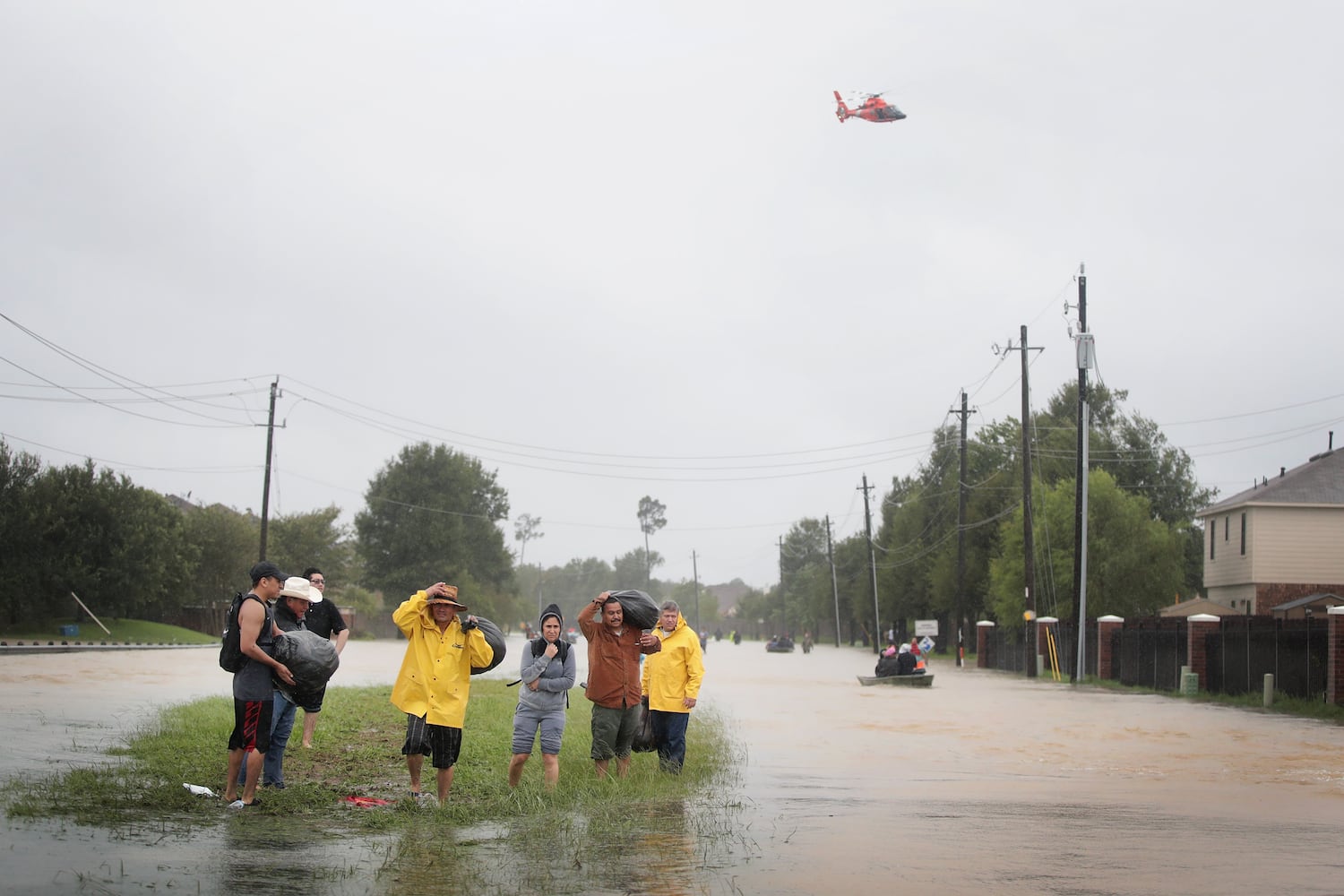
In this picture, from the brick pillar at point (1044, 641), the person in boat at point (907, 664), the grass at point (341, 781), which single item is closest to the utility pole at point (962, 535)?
the brick pillar at point (1044, 641)

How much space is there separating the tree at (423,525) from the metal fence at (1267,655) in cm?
7444

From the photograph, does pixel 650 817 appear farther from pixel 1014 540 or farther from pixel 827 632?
pixel 827 632

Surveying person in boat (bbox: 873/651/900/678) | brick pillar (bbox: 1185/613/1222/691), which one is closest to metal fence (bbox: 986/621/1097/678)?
person in boat (bbox: 873/651/900/678)

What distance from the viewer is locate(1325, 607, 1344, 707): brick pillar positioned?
25422 millimetres

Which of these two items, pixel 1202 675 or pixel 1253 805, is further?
pixel 1202 675

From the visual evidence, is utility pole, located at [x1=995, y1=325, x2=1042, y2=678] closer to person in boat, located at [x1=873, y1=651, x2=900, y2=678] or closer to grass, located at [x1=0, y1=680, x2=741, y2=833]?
person in boat, located at [x1=873, y1=651, x2=900, y2=678]

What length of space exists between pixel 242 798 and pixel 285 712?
1.70 meters

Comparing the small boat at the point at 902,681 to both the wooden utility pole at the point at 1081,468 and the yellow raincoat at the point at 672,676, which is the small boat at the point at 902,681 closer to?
the wooden utility pole at the point at 1081,468

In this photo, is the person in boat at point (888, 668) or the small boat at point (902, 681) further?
the person in boat at point (888, 668)

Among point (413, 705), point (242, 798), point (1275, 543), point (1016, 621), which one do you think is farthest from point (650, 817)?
point (1016, 621)

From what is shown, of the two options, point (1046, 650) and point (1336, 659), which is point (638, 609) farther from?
point (1046, 650)

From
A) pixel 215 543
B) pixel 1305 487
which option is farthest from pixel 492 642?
pixel 215 543

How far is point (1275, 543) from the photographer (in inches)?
1791

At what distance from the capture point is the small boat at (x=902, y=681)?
37.4 m
